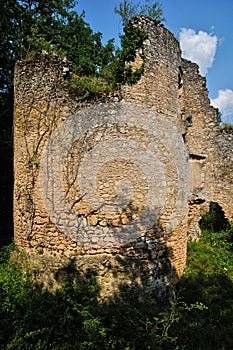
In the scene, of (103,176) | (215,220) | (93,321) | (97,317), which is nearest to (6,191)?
(103,176)

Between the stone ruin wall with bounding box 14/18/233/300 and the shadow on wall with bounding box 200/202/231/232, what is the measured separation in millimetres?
6348

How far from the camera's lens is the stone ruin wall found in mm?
5797

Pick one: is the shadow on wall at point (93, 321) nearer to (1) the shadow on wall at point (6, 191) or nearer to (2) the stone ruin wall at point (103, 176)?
(2) the stone ruin wall at point (103, 176)

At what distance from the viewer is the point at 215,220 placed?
13.0 m

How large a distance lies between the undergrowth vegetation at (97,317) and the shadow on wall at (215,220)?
203 inches

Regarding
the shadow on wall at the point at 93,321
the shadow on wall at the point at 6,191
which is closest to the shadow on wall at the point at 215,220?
the shadow on wall at the point at 93,321

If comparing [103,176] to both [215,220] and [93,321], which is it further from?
[215,220]

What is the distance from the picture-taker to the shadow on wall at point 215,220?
12.7 metres

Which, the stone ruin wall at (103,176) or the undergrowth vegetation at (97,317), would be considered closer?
the undergrowth vegetation at (97,317)

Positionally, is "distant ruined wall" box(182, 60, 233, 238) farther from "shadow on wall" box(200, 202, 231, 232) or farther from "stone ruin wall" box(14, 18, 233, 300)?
"stone ruin wall" box(14, 18, 233, 300)

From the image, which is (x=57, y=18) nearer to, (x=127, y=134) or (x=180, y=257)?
(x=127, y=134)

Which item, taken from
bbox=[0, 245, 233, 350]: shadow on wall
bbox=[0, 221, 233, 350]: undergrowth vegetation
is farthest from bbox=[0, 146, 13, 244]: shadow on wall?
bbox=[0, 245, 233, 350]: shadow on wall

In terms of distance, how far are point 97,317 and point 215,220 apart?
9.81 meters

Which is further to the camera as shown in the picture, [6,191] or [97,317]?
[6,191]
